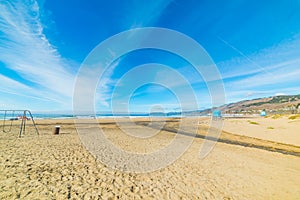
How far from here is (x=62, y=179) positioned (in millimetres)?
4555

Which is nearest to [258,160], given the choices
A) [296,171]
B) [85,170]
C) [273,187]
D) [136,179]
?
[296,171]

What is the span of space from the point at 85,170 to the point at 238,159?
7313mm

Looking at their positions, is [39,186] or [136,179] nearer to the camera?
[39,186]

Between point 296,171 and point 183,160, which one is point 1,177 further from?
point 296,171

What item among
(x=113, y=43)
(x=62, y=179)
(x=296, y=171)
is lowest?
(x=296, y=171)

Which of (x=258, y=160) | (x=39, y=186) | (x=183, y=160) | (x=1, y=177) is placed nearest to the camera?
(x=39, y=186)

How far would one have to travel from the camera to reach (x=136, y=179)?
16.9 ft

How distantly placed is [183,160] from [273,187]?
3.42 m

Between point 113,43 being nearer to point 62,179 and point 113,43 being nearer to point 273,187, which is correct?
point 62,179

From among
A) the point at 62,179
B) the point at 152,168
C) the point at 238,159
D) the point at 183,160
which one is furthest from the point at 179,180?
the point at 238,159

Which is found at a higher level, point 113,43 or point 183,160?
point 113,43

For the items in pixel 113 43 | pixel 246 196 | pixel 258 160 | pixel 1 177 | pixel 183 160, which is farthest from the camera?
pixel 113 43

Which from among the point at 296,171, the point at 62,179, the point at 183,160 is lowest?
the point at 296,171

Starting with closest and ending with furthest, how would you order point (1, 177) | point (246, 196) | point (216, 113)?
point (1, 177) → point (246, 196) → point (216, 113)
